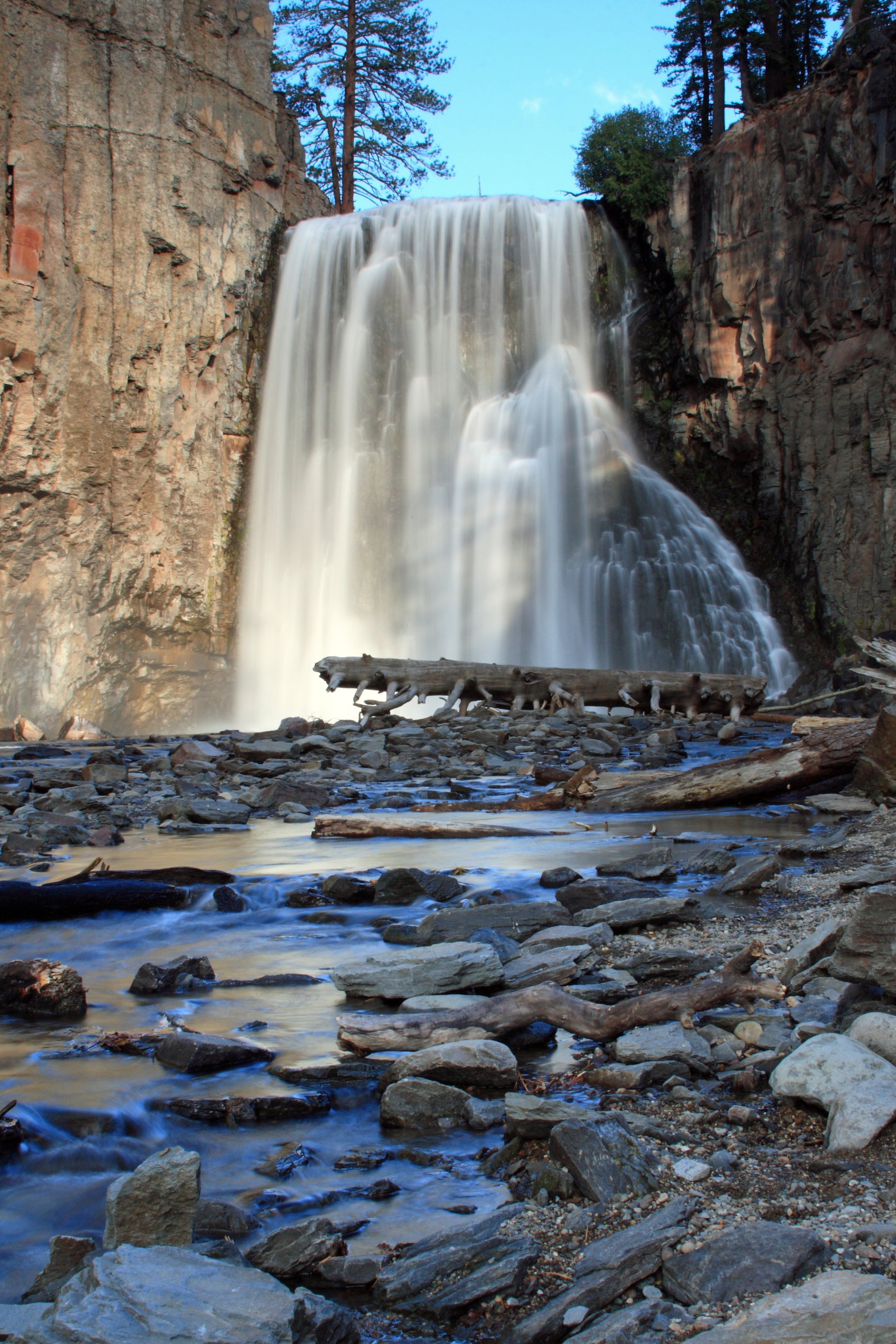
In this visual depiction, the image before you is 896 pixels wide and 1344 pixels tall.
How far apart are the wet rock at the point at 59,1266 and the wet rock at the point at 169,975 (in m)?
1.52

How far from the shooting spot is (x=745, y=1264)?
1373mm

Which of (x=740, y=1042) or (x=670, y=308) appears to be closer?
(x=740, y=1042)

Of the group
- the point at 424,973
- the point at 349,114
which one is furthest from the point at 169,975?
the point at 349,114

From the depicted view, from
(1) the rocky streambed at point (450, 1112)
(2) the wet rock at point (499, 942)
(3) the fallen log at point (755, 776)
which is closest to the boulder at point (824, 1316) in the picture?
(1) the rocky streambed at point (450, 1112)

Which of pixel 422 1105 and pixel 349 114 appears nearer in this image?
pixel 422 1105

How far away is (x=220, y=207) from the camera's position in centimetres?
2078

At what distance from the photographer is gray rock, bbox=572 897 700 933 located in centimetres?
348

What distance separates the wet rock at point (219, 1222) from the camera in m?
1.65

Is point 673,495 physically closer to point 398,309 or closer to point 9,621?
point 398,309

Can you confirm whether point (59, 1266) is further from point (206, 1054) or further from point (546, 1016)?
point (546, 1016)

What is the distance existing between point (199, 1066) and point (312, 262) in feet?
73.6

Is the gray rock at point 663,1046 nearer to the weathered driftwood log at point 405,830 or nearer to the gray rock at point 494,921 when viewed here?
the gray rock at point 494,921

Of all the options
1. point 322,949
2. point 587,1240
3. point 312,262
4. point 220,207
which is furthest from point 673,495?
point 587,1240

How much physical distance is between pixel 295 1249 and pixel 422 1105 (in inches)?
22.5
